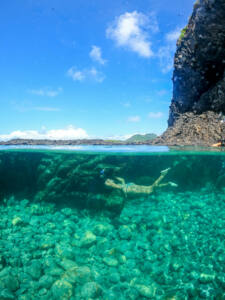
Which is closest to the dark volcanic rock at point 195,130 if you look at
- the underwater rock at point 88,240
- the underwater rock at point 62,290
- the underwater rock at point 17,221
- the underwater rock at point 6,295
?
the underwater rock at point 88,240

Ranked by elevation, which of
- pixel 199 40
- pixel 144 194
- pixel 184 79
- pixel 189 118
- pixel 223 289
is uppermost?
pixel 199 40

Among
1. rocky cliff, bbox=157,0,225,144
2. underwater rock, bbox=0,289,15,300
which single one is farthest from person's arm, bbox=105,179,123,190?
rocky cliff, bbox=157,0,225,144

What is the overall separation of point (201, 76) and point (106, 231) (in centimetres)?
1168

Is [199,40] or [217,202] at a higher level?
[199,40]

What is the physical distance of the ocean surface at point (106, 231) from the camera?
384cm

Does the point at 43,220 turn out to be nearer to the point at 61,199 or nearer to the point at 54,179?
the point at 61,199

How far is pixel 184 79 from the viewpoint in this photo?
14086 millimetres

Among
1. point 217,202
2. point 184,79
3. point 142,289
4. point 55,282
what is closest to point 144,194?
point 217,202

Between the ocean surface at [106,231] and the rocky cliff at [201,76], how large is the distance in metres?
2.57

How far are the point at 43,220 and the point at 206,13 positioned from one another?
13.0m

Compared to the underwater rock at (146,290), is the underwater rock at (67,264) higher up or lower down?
higher up

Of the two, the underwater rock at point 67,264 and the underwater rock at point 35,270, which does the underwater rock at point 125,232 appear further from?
the underwater rock at point 35,270

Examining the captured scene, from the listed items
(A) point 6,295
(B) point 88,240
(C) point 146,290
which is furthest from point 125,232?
(A) point 6,295

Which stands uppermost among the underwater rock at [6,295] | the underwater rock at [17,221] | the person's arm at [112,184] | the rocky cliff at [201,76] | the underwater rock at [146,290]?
the rocky cliff at [201,76]
